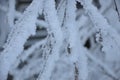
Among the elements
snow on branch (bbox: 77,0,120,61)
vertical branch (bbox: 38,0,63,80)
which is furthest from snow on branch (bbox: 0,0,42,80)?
snow on branch (bbox: 77,0,120,61)

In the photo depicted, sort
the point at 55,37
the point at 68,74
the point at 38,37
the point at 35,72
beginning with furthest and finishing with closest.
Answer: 1. the point at 38,37
2. the point at 35,72
3. the point at 68,74
4. the point at 55,37

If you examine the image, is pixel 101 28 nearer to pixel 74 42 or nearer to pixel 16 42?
pixel 74 42

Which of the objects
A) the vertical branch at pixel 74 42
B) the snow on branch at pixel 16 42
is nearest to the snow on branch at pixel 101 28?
the vertical branch at pixel 74 42

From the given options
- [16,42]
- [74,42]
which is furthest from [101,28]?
[16,42]

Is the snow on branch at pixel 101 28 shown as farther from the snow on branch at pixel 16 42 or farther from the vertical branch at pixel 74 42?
the snow on branch at pixel 16 42

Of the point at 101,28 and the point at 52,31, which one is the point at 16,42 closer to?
the point at 52,31

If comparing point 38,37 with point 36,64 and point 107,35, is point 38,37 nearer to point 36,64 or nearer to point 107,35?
point 36,64

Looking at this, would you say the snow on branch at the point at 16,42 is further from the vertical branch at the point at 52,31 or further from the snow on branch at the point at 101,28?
the snow on branch at the point at 101,28

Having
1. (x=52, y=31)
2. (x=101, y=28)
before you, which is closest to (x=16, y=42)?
(x=52, y=31)

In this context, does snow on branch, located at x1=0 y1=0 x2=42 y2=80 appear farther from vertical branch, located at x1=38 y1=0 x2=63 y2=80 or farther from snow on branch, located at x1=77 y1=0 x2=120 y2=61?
snow on branch, located at x1=77 y1=0 x2=120 y2=61

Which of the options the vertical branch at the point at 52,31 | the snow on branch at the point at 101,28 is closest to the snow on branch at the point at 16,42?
the vertical branch at the point at 52,31

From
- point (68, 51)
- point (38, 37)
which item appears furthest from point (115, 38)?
point (38, 37)
